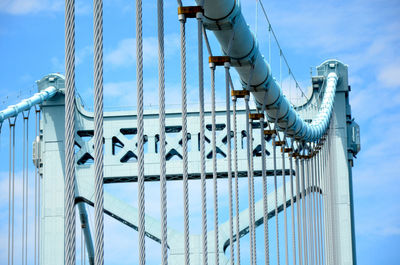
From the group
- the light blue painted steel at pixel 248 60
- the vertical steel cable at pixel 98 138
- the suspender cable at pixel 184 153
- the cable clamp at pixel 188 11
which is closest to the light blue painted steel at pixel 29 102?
the light blue painted steel at pixel 248 60

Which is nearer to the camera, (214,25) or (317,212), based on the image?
(214,25)

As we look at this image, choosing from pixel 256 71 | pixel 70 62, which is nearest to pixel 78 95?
pixel 256 71

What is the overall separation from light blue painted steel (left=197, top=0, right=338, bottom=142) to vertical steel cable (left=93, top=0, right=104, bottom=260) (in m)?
4.16

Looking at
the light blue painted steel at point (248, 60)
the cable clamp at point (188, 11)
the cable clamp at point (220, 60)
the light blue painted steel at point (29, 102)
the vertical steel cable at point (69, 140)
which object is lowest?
the vertical steel cable at point (69, 140)

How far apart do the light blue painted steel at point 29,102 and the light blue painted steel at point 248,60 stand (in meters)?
10.6

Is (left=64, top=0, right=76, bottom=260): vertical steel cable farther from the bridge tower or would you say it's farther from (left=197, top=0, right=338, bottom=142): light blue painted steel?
the bridge tower

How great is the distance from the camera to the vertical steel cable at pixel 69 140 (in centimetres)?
585

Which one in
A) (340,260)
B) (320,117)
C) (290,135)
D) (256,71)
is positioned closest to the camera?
(256,71)

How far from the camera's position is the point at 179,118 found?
29703mm

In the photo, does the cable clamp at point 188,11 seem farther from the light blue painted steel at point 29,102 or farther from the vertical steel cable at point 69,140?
the light blue painted steel at point 29,102

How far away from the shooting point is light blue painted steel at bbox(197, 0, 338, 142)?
454 inches

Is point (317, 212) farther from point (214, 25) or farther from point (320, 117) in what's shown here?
point (214, 25)

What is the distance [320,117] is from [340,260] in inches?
201

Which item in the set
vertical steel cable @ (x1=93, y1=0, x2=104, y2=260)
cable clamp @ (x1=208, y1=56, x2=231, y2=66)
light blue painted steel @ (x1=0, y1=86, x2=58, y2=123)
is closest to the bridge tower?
light blue painted steel @ (x1=0, y1=86, x2=58, y2=123)
